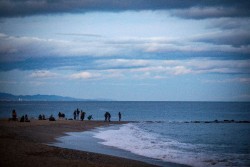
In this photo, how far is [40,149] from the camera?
2025cm

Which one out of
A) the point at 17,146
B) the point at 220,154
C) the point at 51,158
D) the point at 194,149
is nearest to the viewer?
the point at 51,158

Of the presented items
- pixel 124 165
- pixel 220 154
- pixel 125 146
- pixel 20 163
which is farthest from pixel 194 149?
pixel 20 163

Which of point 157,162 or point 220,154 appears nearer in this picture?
point 157,162

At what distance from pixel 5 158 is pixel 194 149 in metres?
15.5

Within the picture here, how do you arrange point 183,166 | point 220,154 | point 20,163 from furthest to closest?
point 220,154, point 183,166, point 20,163

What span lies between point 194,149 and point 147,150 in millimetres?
4316

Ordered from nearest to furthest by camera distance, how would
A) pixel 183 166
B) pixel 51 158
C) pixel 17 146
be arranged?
pixel 51 158 < pixel 183 166 < pixel 17 146

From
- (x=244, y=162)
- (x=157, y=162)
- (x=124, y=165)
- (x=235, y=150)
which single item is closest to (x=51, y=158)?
(x=124, y=165)

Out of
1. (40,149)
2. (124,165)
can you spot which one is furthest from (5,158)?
(124,165)

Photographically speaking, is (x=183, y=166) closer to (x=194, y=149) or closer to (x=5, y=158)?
(x=194, y=149)

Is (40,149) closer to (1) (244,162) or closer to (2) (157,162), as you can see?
(2) (157,162)

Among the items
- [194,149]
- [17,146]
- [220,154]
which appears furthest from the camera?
[194,149]

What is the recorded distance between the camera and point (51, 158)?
1742 cm

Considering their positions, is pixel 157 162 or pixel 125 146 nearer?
pixel 157 162
